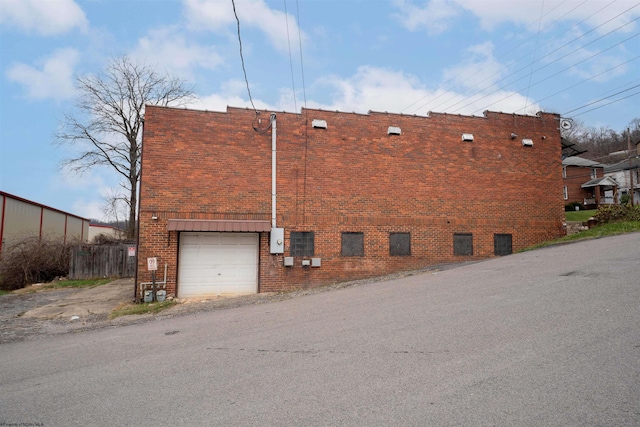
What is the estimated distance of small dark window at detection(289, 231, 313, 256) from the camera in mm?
14852

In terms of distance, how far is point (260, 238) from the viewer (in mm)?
14625

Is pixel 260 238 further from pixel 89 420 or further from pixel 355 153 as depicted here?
pixel 89 420

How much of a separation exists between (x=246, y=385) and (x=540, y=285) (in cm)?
736

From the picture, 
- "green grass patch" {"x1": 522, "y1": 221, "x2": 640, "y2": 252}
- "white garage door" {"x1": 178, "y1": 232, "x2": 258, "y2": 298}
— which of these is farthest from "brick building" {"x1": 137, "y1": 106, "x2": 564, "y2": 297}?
"green grass patch" {"x1": 522, "y1": 221, "x2": 640, "y2": 252}

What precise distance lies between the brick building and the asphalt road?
484cm

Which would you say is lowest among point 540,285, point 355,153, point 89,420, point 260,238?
point 89,420

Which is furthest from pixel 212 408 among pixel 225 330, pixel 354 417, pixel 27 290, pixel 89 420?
pixel 27 290

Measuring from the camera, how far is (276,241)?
14555 millimetres

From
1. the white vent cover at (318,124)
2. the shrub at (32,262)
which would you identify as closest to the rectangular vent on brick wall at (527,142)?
the white vent cover at (318,124)

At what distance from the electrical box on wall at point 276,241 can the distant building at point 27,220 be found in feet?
53.0

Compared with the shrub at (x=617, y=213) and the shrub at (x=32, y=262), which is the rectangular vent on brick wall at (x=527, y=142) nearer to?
the shrub at (x=617, y=213)

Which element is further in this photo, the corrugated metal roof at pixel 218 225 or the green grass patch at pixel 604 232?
the green grass patch at pixel 604 232

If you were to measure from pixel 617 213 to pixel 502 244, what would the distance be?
662cm

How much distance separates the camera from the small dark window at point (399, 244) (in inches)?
617
